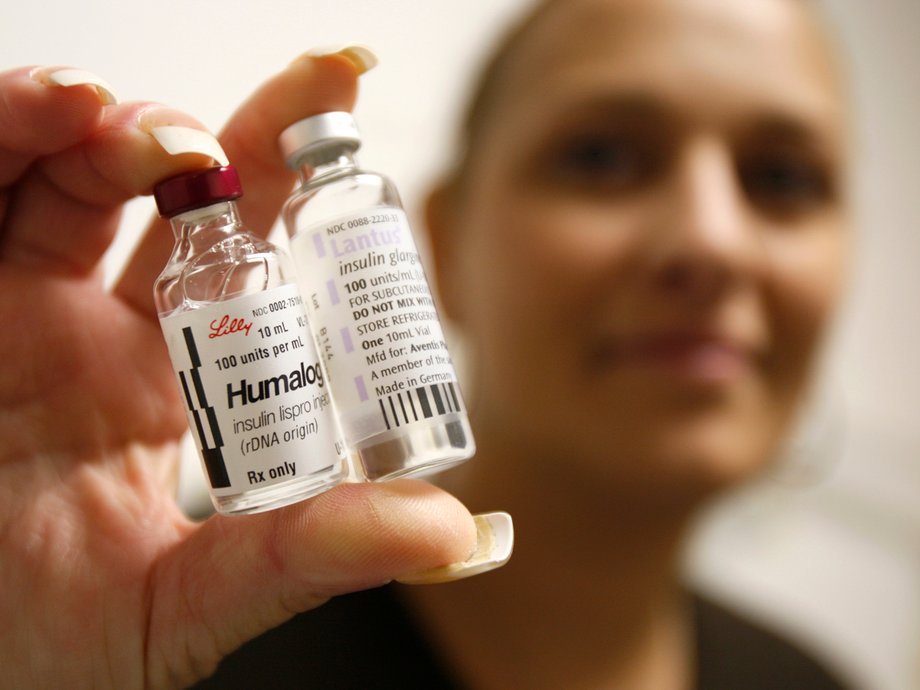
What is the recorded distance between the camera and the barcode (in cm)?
55

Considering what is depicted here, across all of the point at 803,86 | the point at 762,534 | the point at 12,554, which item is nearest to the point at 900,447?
the point at 762,534

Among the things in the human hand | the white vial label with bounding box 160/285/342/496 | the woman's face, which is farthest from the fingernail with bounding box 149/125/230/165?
the woman's face

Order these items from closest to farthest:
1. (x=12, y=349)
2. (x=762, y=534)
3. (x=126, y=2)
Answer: (x=12, y=349)
(x=126, y=2)
(x=762, y=534)

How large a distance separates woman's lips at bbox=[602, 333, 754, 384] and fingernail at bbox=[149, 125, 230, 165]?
0.66m

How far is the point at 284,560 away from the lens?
0.55 metres

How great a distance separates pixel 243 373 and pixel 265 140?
0.80 ft

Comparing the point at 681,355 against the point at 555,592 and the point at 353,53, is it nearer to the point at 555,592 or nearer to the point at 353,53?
the point at 555,592

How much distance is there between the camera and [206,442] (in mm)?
542

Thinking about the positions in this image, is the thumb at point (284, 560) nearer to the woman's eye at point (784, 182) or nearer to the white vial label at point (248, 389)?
the white vial label at point (248, 389)

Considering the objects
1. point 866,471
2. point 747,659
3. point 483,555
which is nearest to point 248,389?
point 483,555

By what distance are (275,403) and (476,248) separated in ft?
2.31

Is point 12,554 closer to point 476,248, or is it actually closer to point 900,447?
point 476,248

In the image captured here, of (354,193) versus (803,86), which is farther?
(803,86)

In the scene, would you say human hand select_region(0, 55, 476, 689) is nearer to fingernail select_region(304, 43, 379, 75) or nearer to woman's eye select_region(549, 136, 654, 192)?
fingernail select_region(304, 43, 379, 75)
